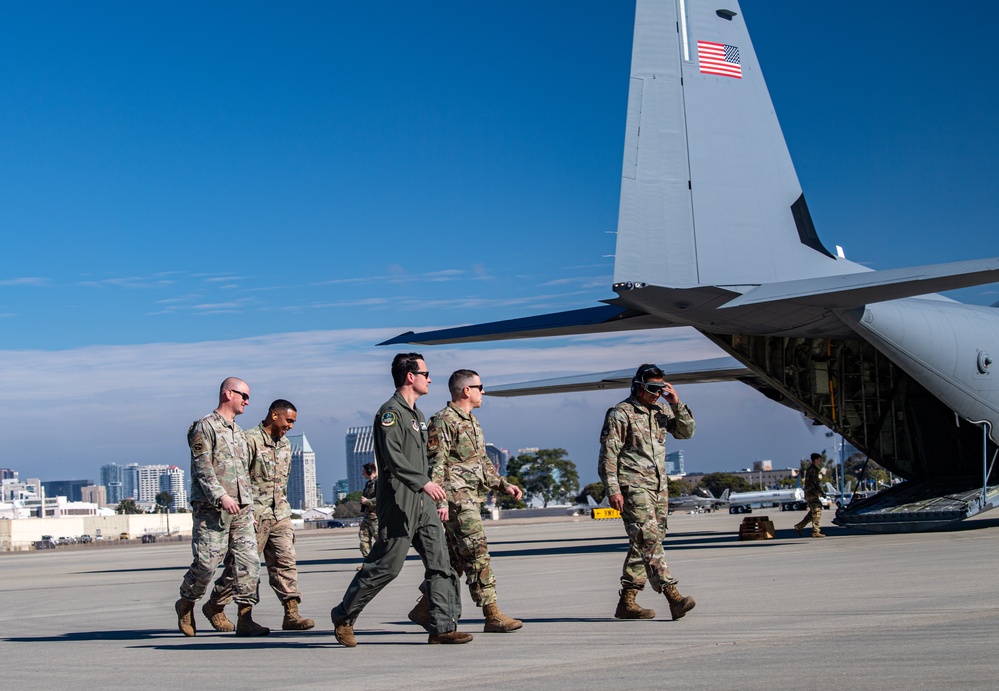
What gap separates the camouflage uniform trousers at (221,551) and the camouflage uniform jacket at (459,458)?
158 cm

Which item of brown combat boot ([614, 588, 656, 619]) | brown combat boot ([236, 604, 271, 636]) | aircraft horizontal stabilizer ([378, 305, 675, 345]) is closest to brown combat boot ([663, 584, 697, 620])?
brown combat boot ([614, 588, 656, 619])

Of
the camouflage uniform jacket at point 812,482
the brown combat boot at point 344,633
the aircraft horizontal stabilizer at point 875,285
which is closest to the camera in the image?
the brown combat boot at point 344,633

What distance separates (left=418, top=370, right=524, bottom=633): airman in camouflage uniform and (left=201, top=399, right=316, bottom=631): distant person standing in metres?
1.49

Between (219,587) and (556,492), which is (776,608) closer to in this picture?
(219,587)

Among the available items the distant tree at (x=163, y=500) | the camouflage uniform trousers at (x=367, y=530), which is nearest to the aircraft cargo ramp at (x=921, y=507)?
the camouflage uniform trousers at (x=367, y=530)

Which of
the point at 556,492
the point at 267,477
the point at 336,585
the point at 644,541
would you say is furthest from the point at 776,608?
the point at 556,492

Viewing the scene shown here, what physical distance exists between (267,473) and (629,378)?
14.6 m

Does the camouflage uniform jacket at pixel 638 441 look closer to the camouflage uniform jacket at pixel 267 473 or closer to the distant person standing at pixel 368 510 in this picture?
the camouflage uniform jacket at pixel 267 473

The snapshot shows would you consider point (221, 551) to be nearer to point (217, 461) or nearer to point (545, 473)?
point (217, 461)

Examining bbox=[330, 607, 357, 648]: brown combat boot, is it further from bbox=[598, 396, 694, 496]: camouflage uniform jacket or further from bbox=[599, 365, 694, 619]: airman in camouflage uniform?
bbox=[598, 396, 694, 496]: camouflage uniform jacket

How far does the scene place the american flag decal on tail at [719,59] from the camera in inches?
615

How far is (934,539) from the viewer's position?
16.5 metres

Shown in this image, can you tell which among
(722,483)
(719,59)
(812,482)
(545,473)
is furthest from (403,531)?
(722,483)

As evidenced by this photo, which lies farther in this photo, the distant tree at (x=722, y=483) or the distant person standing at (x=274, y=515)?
the distant tree at (x=722, y=483)
